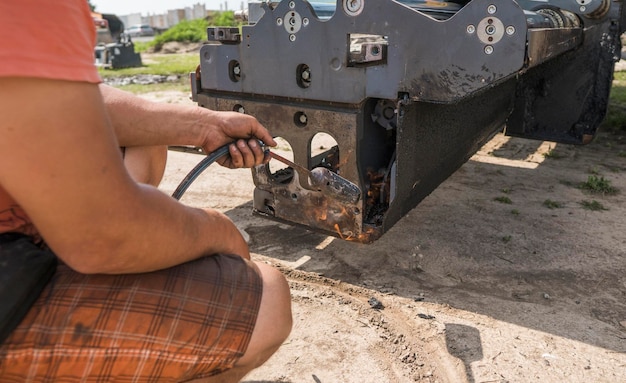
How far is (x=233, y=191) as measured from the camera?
14.9 ft

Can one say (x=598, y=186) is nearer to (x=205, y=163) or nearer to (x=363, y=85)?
(x=363, y=85)

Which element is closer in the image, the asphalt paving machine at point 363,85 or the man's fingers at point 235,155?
the man's fingers at point 235,155

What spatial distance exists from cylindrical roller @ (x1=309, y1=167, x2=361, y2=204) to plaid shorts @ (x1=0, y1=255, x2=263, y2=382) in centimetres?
139

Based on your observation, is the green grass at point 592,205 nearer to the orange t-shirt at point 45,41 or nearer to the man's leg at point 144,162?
the man's leg at point 144,162

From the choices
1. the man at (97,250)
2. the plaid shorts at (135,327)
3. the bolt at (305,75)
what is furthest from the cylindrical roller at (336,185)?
the plaid shorts at (135,327)

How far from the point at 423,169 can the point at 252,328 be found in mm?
1995

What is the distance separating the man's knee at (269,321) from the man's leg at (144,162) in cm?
64

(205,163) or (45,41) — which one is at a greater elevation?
(45,41)

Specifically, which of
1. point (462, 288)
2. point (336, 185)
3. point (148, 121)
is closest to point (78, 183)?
point (148, 121)

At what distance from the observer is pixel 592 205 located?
13.7 feet

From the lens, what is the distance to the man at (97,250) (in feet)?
3.57

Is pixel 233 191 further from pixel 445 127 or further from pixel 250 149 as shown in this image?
pixel 250 149

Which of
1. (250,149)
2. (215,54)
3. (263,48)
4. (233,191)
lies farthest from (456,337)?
(233,191)

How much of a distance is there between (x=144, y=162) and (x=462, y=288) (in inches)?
68.4
